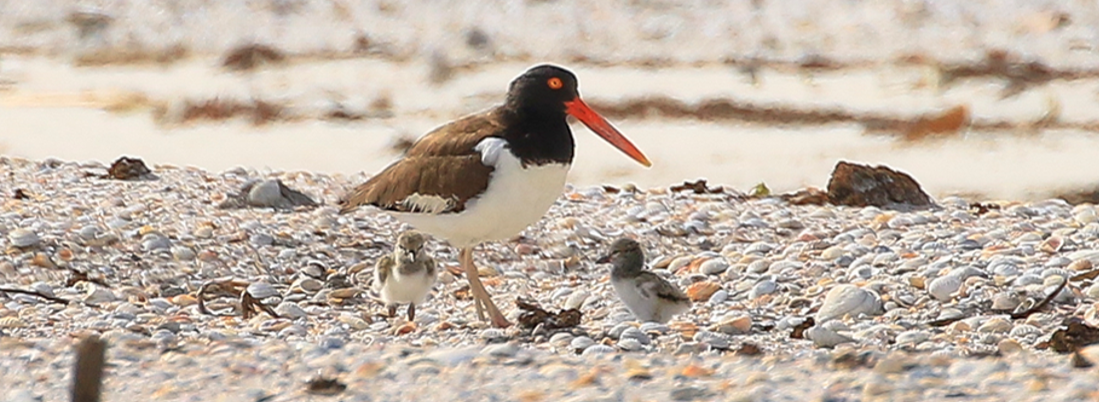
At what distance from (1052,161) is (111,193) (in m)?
6.45

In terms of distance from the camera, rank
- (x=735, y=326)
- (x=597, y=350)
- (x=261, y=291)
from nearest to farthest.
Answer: (x=597, y=350) → (x=735, y=326) → (x=261, y=291)

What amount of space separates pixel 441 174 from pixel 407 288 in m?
0.44

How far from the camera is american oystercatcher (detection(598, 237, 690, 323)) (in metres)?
5.55

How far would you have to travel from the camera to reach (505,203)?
18.1 feet

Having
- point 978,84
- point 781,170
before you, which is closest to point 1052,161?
point 781,170

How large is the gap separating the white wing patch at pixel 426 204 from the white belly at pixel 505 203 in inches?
0.9

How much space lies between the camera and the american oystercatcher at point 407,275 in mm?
5707

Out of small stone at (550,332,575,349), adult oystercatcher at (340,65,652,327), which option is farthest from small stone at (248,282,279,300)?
small stone at (550,332,575,349)

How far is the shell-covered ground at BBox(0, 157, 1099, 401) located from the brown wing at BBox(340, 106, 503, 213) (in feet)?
1.49

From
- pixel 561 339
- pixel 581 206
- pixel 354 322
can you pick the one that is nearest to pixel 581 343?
pixel 561 339

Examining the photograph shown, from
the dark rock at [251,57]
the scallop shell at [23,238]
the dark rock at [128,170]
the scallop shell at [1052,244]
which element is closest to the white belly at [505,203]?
the scallop shell at [23,238]

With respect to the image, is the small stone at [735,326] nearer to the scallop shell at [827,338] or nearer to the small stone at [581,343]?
the scallop shell at [827,338]

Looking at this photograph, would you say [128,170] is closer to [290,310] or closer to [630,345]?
[290,310]

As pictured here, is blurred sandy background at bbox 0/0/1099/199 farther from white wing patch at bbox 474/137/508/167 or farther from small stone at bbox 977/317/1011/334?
white wing patch at bbox 474/137/508/167
